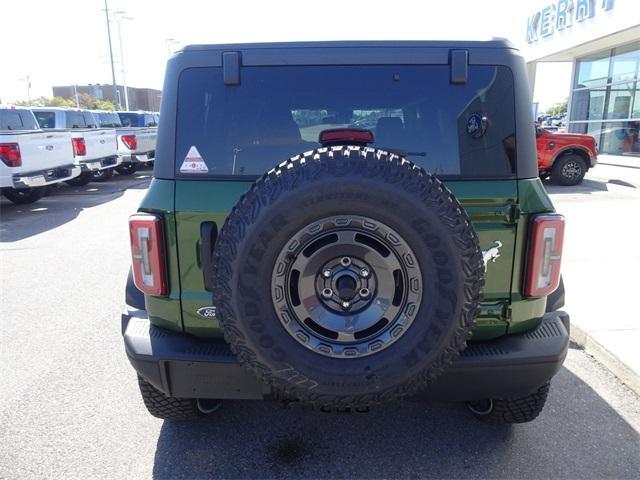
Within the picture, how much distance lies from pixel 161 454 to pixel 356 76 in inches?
83.4

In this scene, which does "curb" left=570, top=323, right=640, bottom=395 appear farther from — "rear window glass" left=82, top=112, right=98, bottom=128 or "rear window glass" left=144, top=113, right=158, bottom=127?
"rear window glass" left=144, top=113, right=158, bottom=127

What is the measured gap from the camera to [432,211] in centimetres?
177

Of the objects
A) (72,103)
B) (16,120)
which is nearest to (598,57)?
(16,120)

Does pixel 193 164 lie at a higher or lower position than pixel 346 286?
higher

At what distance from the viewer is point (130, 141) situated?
1520 cm

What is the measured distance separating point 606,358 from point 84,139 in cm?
1223

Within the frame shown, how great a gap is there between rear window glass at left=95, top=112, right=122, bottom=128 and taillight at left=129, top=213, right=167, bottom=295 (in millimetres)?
15446

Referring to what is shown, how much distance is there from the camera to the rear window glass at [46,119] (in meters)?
12.7

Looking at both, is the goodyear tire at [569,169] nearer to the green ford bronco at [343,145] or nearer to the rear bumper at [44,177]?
the green ford bronco at [343,145]

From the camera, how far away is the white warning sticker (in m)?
2.17

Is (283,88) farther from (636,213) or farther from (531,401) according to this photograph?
(636,213)

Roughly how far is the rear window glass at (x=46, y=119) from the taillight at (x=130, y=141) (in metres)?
2.27

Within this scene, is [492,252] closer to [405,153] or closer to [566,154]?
[405,153]

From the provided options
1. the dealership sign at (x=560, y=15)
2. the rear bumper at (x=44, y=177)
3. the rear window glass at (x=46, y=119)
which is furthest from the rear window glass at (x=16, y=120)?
the dealership sign at (x=560, y=15)
